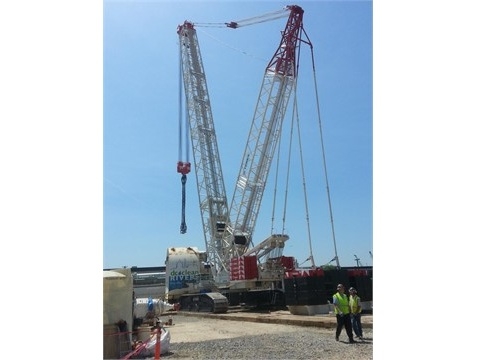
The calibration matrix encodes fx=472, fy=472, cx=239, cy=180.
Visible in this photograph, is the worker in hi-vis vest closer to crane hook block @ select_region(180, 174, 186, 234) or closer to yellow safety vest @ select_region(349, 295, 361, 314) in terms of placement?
yellow safety vest @ select_region(349, 295, 361, 314)

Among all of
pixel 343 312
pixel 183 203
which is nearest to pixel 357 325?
pixel 343 312

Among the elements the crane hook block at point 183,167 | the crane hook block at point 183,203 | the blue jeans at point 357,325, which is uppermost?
the crane hook block at point 183,167

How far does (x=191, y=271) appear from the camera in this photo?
80.2 ft

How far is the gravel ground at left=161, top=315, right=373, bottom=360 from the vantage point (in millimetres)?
8000

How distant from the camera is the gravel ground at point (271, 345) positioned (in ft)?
26.2

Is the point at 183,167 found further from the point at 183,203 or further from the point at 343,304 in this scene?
the point at 343,304

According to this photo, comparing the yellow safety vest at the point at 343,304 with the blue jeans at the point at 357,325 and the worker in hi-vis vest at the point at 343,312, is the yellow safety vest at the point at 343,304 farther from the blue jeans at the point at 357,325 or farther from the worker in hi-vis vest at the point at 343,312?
the blue jeans at the point at 357,325

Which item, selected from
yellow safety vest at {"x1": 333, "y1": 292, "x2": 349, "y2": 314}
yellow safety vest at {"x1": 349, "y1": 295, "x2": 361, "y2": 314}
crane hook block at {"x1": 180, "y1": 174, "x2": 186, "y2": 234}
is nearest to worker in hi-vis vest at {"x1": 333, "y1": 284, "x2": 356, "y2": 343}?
yellow safety vest at {"x1": 333, "y1": 292, "x2": 349, "y2": 314}

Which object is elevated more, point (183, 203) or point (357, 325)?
point (183, 203)

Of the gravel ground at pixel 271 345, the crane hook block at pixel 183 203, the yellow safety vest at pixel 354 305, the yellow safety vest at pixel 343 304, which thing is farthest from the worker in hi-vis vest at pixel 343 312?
the crane hook block at pixel 183 203

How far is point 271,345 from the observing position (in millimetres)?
9023
